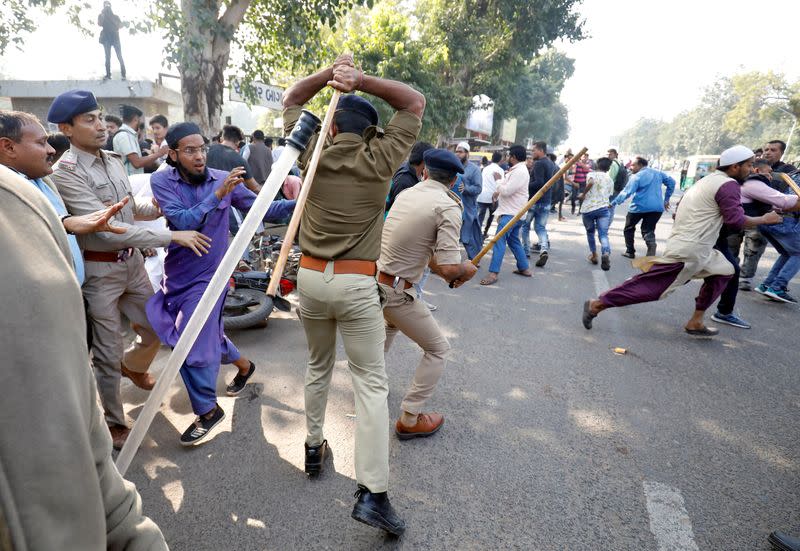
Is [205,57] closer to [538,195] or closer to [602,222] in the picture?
[538,195]

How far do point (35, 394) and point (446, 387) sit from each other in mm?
3120

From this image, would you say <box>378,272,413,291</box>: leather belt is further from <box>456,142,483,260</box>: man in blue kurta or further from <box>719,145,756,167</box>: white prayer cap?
<box>456,142,483,260</box>: man in blue kurta

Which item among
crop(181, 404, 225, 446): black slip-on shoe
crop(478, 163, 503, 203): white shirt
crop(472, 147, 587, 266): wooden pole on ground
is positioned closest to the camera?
crop(181, 404, 225, 446): black slip-on shoe

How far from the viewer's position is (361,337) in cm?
216

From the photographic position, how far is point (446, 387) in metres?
3.49

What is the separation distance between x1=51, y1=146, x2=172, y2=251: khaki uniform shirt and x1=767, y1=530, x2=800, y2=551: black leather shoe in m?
3.31

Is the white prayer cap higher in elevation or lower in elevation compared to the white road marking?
higher

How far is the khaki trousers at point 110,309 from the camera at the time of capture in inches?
102

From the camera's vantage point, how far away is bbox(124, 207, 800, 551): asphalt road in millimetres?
2176

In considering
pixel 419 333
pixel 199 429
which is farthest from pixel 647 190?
pixel 199 429

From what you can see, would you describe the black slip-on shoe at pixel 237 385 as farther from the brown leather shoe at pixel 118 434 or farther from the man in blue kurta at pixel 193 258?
the brown leather shoe at pixel 118 434

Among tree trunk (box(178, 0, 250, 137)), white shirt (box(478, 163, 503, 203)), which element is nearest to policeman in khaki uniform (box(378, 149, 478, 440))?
white shirt (box(478, 163, 503, 203))

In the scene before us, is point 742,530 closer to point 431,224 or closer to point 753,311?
point 431,224

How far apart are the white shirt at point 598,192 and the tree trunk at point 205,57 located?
6791 millimetres
